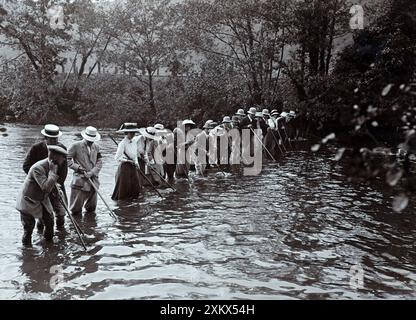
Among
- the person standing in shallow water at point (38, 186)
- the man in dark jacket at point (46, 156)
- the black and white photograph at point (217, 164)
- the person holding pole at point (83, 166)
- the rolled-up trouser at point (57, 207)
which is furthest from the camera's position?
the person holding pole at point (83, 166)

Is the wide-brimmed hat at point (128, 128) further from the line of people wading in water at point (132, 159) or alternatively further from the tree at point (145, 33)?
the tree at point (145, 33)

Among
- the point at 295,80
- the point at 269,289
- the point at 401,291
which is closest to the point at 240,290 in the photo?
the point at 269,289

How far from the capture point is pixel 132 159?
1066 centimetres

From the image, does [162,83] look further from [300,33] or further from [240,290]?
[240,290]

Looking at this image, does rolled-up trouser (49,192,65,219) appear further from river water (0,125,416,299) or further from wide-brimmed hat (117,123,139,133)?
wide-brimmed hat (117,123,139,133)

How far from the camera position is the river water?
6020mm

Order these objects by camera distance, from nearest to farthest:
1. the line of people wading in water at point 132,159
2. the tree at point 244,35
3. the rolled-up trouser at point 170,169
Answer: the line of people wading in water at point 132,159 → the rolled-up trouser at point 170,169 → the tree at point 244,35

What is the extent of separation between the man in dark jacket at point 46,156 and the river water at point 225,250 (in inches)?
15.9

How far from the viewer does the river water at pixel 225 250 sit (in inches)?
237

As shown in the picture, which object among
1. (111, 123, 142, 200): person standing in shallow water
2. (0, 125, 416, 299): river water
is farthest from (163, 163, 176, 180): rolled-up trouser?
(111, 123, 142, 200): person standing in shallow water

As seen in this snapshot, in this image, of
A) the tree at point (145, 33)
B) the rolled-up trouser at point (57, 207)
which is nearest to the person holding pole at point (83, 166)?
the rolled-up trouser at point (57, 207)

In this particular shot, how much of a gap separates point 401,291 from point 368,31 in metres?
19.5

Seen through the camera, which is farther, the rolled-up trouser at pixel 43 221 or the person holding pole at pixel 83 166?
the person holding pole at pixel 83 166

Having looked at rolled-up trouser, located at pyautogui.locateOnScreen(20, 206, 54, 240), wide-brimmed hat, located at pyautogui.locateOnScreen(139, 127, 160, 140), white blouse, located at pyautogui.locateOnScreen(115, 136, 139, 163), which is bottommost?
rolled-up trouser, located at pyautogui.locateOnScreen(20, 206, 54, 240)
